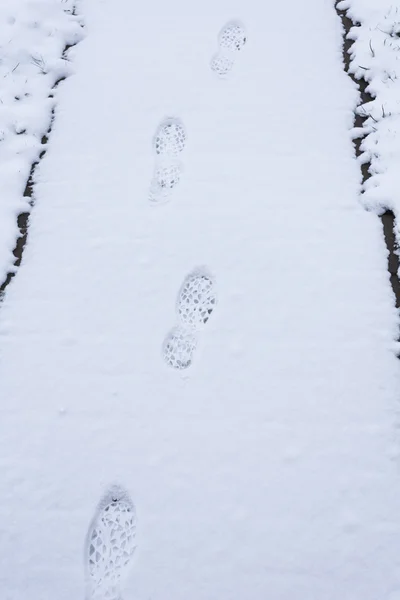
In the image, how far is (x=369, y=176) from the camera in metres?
2.26

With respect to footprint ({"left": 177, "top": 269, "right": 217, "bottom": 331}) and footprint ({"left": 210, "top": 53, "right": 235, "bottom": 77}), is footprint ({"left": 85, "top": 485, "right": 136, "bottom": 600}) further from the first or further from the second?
footprint ({"left": 210, "top": 53, "right": 235, "bottom": 77})

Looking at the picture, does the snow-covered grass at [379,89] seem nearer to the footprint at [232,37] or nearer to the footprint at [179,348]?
the footprint at [232,37]

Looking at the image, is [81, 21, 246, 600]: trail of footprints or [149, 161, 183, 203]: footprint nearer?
[81, 21, 246, 600]: trail of footprints

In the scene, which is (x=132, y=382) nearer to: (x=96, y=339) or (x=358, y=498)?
(x=96, y=339)

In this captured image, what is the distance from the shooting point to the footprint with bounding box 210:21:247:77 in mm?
2681

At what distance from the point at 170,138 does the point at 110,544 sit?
6.09ft

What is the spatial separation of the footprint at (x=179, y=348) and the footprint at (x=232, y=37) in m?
1.74

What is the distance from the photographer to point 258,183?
7.48ft

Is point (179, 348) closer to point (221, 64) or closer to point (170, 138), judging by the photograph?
point (170, 138)

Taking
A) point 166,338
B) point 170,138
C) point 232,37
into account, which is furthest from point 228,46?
point 166,338

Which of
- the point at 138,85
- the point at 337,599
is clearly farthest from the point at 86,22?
the point at 337,599

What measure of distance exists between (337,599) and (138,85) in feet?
8.26

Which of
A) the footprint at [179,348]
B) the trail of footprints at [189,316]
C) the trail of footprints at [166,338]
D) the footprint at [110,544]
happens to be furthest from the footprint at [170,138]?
the footprint at [110,544]

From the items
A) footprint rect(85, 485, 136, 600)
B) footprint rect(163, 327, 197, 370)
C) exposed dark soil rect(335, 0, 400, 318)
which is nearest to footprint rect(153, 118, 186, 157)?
exposed dark soil rect(335, 0, 400, 318)
